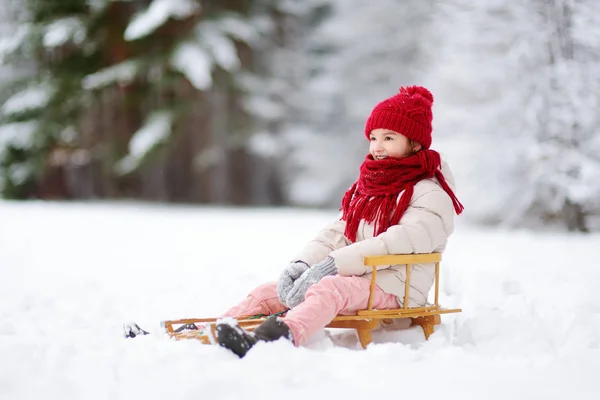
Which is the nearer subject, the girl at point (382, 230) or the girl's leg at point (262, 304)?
the girl at point (382, 230)

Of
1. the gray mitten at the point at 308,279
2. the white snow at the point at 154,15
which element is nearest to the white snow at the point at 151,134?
the white snow at the point at 154,15

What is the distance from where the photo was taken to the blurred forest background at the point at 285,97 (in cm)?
896

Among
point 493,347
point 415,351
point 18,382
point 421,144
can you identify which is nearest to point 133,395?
point 18,382

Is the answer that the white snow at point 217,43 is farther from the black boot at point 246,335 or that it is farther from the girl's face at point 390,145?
the black boot at point 246,335

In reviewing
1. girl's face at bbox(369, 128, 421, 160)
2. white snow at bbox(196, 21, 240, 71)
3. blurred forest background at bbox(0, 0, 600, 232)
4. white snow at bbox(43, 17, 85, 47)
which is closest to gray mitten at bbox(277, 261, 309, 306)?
girl's face at bbox(369, 128, 421, 160)

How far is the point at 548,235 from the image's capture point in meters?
8.50

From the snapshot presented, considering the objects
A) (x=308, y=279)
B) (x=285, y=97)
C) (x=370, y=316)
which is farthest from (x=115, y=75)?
(x=370, y=316)

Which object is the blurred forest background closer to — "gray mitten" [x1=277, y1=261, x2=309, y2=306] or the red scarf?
the red scarf

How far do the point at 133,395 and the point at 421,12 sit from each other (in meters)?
12.7

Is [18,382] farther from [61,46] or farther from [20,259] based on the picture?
[61,46]

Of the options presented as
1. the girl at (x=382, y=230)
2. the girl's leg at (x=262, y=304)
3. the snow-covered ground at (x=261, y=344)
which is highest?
the girl at (x=382, y=230)

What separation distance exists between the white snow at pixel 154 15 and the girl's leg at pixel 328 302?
10457 millimetres

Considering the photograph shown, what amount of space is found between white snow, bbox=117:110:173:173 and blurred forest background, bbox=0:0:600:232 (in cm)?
4

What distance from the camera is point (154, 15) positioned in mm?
12641
